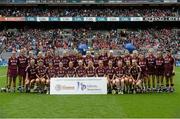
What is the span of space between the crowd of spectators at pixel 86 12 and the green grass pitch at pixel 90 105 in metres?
35.1

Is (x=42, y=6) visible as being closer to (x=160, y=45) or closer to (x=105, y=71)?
(x=160, y=45)

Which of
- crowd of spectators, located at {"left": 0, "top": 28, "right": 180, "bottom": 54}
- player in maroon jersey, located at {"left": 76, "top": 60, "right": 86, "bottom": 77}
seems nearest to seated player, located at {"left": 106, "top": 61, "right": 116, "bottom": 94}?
player in maroon jersey, located at {"left": 76, "top": 60, "right": 86, "bottom": 77}

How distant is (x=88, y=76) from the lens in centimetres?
1789

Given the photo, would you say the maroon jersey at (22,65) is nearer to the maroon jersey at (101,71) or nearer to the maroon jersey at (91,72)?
the maroon jersey at (91,72)

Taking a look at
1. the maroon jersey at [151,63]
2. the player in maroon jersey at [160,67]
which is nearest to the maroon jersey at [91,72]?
the maroon jersey at [151,63]

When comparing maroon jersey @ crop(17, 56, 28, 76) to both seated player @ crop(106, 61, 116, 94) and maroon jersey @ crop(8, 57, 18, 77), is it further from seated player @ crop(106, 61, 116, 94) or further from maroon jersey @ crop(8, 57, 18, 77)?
seated player @ crop(106, 61, 116, 94)

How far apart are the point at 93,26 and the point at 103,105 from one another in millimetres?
39425

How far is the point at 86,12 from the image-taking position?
2082 inches

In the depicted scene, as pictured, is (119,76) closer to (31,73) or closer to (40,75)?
(40,75)

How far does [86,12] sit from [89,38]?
4.16m

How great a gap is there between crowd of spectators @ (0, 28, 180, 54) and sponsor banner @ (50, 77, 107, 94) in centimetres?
2865

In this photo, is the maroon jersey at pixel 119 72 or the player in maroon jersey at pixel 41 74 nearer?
the maroon jersey at pixel 119 72

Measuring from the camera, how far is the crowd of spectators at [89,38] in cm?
4775

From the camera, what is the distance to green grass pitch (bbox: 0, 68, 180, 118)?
12.6 m
